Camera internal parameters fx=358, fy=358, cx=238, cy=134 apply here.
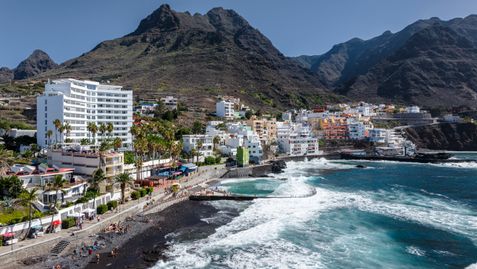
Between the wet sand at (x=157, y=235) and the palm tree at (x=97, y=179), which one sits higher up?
the palm tree at (x=97, y=179)

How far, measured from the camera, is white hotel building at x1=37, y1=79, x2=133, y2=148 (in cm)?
8138

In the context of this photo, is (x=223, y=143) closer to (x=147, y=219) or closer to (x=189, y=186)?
(x=189, y=186)

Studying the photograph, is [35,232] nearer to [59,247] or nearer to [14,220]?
[14,220]

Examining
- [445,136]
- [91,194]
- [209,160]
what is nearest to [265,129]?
[209,160]

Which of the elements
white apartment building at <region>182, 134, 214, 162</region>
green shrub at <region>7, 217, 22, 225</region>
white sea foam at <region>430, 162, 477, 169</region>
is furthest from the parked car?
white sea foam at <region>430, 162, 477, 169</region>

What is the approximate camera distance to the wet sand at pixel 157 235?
35.8 m

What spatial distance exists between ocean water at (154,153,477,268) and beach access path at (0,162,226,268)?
9115 millimetres

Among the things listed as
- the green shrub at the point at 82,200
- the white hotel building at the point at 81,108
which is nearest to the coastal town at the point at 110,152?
the green shrub at the point at 82,200

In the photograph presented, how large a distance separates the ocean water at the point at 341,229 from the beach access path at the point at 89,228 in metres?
9.12

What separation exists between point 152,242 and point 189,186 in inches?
1268

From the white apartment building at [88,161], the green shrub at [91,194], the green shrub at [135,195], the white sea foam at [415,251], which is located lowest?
the white sea foam at [415,251]

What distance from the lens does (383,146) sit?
161500 mm

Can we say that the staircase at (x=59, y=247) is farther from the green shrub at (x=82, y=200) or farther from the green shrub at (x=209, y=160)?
the green shrub at (x=209, y=160)

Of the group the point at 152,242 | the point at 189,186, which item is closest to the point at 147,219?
the point at 152,242
